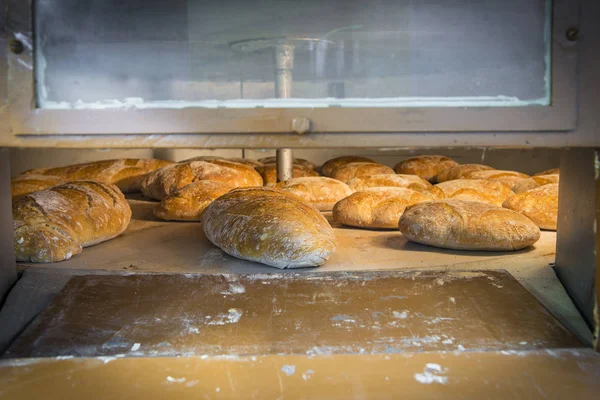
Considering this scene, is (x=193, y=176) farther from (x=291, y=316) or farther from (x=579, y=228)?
(x=579, y=228)

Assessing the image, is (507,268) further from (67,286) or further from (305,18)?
(67,286)

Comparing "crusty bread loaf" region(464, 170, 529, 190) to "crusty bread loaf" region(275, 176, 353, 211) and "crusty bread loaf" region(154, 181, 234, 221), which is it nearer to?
"crusty bread loaf" region(275, 176, 353, 211)

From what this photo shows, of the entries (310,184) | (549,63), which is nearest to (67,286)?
(549,63)

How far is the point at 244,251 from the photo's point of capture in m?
2.27

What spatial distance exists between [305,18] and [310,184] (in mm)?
2320

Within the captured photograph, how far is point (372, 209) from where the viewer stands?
2.98m

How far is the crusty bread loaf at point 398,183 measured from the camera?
356 centimetres

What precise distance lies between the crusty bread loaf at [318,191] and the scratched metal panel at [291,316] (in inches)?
62.5

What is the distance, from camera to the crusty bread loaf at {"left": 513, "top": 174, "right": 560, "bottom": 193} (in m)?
3.70

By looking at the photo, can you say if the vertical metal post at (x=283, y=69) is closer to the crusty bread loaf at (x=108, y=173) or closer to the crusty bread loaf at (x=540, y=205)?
the crusty bread loaf at (x=540, y=205)

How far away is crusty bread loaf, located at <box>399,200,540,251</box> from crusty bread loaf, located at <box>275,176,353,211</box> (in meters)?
0.97

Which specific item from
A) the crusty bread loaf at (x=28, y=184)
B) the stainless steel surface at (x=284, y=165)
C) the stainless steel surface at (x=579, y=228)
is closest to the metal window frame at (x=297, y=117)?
the stainless steel surface at (x=579, y=228)

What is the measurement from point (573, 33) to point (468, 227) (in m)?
1.31

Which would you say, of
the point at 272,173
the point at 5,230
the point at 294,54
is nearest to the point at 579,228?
the point at 294,54
